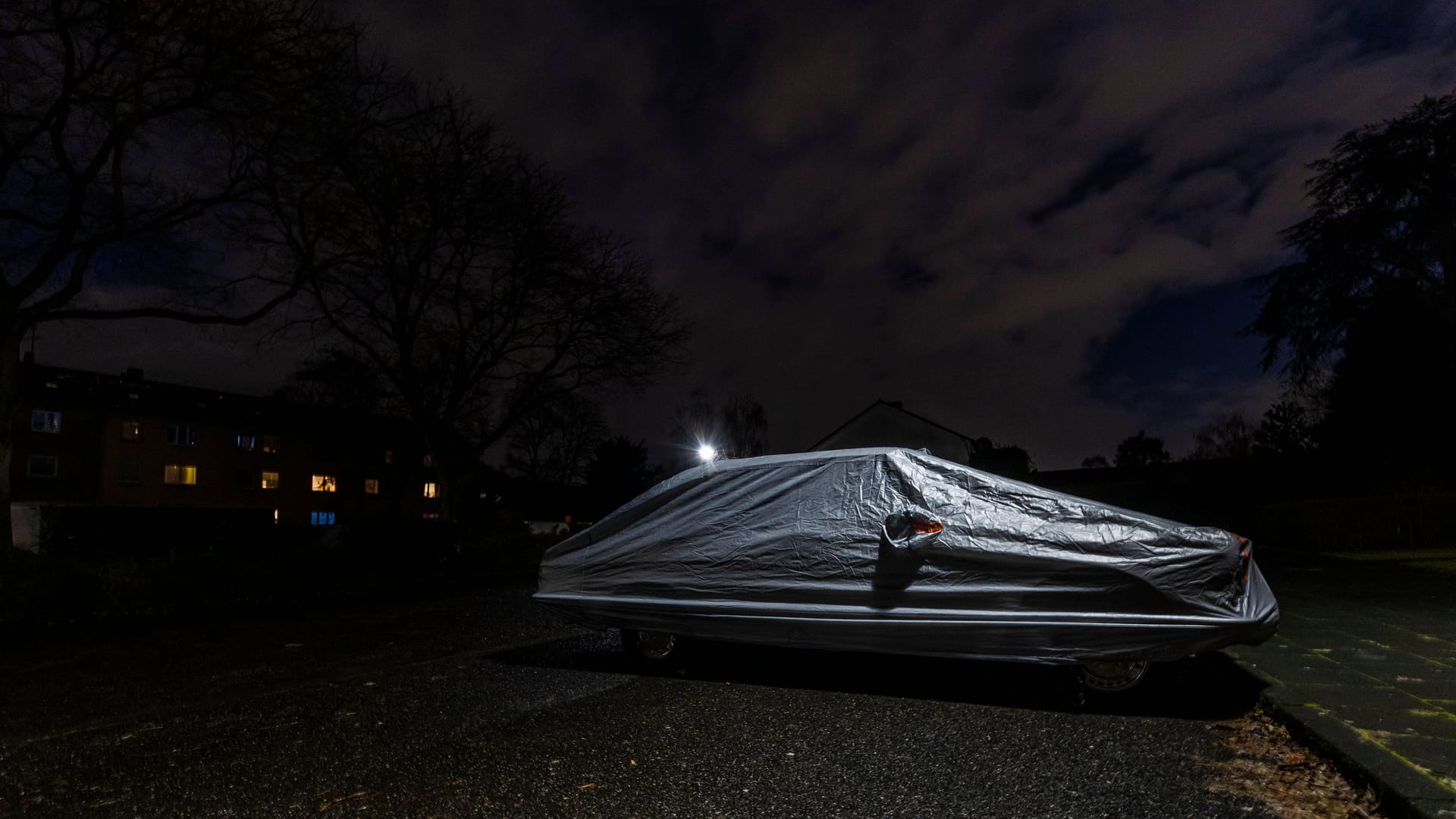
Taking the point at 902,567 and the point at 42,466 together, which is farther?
the point at 42,466

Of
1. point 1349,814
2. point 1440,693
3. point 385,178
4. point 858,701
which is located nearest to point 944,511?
point 858,701

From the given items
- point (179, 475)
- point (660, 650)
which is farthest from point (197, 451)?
point (660, 650)

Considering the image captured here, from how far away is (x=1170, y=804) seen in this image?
309 cm

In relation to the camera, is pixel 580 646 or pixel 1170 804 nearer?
pixel 1170 804

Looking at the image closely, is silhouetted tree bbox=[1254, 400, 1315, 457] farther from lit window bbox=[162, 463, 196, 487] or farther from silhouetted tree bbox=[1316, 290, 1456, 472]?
lit window bbox=[162, 463, 196, 487]

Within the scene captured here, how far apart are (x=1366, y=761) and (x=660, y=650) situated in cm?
411

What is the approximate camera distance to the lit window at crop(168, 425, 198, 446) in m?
42.0

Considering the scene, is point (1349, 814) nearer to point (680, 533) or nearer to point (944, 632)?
point (944, 632)

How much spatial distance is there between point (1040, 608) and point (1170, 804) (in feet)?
4.95

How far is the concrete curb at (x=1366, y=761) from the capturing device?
2.86 metres

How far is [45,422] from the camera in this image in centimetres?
3778

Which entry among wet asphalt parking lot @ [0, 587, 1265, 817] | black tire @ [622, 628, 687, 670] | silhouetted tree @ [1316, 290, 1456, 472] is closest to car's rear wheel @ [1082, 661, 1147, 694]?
wet asphalt parking lot @ [0, 587, 1265, 817]

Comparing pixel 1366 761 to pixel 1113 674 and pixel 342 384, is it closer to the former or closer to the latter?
pixel 1113 674

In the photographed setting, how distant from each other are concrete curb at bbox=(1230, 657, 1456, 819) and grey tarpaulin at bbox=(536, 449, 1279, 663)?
1.42ft
